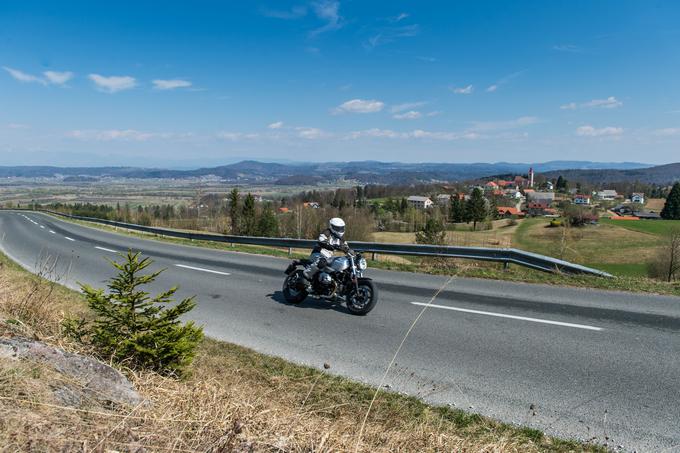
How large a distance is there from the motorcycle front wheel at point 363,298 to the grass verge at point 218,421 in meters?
2.88

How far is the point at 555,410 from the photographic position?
412 cm

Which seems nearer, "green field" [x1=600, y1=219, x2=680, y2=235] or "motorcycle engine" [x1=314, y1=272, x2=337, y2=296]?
"motorcycle engine" [x1=314, y1=272, x2=337, y2=296]

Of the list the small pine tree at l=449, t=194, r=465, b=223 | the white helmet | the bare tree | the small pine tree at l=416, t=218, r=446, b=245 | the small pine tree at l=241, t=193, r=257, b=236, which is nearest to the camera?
the white helmet

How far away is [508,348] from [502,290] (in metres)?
3.81

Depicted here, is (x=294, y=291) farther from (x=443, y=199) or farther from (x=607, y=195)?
(x=607, y=195)

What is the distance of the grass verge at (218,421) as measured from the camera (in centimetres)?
222

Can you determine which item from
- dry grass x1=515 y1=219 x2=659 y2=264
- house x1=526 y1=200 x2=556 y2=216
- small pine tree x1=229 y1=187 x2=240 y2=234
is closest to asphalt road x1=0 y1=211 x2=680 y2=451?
dry grass x1=515 y1=219 x2=659 y2=264

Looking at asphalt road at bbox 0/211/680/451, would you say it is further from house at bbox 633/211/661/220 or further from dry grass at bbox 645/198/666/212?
dry grass at bbox 645/198/666/212

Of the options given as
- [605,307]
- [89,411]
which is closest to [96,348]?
[89,411]

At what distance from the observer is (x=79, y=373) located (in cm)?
301

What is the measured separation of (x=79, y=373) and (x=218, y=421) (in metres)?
1.19

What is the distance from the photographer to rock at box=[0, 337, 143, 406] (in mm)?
2748

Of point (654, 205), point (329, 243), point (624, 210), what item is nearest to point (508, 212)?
point (624, 210)

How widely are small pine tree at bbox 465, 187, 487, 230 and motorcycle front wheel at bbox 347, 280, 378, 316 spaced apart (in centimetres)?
8043
